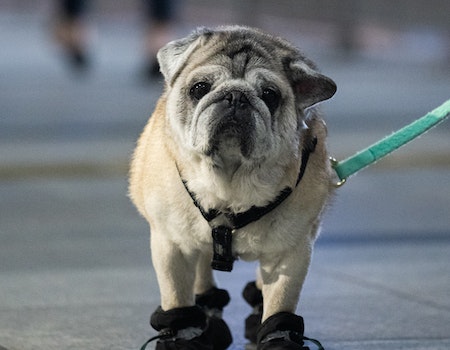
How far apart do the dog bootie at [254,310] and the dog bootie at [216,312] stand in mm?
101

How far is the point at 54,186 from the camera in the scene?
946 centimetres

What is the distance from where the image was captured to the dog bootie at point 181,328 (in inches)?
179

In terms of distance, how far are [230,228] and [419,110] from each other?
907 cm

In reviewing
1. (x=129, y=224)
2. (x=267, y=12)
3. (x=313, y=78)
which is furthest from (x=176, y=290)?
(x=267, y=12)

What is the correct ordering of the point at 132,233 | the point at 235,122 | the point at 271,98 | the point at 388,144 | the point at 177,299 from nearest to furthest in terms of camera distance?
1. the point at 235,122
2. the point at 271,98
3. the point at 177,299
4. the point at 388,144
5. the point at 132,233

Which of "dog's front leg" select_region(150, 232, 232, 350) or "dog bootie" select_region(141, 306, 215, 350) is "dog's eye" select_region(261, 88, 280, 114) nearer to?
"dog's front leg" select_region(150, 232, 232, 350)

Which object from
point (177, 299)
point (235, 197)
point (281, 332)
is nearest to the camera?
point (235, 197)

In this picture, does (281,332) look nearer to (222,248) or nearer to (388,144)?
(222,248)

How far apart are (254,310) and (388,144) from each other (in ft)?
2.95

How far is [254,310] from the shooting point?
5.08 meters

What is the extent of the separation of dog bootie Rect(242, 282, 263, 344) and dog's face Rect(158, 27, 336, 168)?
100 centimetres

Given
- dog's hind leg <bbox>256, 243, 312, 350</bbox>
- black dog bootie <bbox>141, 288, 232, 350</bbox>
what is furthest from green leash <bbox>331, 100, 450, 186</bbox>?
black dog bootie <bbox>141, 288, 232, 350</bbox>

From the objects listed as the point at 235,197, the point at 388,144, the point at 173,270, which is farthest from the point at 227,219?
the point at 388,144

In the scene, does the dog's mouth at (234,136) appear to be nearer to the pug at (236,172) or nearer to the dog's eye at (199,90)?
the pug at (236,172)
